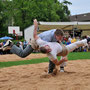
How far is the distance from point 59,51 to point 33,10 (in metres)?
33.1

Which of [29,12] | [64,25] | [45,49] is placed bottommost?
[45,49]

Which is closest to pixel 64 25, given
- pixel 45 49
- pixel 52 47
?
pixel 52 47

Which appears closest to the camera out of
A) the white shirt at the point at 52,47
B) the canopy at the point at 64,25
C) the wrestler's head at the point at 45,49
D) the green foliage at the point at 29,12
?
the wrestler's head at the point at 45,49

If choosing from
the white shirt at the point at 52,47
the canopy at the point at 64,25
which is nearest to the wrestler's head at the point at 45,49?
the white shirt at the point at 52,47

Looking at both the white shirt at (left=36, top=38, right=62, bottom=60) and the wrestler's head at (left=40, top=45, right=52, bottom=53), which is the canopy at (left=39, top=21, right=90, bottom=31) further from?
the wrestler's head at (left=40, top=45, right=52, bottom=53)

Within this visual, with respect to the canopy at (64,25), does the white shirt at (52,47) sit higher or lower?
lower

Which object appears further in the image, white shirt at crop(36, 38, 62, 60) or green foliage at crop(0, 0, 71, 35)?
green foliage at crop(0, 0, 71, 35)

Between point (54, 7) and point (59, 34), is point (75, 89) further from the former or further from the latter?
point (54, 7)

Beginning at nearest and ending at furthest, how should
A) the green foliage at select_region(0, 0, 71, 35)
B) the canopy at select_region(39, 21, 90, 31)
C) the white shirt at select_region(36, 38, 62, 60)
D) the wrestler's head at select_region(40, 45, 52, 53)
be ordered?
the wrestler's head at select_region(40, 45, 52, 53) < the white shirt at select_region(36, 38, 62, 60) < the canopy at select_region(39, 21, 90, 31) < the green foliage at select_region(0, 0, 71, 35)

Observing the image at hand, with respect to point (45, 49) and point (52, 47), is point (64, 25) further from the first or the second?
point (45, 49)

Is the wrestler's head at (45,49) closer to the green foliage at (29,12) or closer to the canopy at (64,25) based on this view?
the canopy at (64,25)

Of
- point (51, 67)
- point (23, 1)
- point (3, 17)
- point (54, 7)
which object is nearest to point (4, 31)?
point (3, 17)

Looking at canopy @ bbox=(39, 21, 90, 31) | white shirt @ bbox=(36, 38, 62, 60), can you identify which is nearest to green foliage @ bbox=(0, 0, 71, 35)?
canopy @ bbox=(39, 21, 90, 31)

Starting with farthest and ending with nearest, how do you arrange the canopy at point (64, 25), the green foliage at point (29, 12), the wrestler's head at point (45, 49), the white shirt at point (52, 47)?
the green foliage at point (29, 12)
the canopy at point (64, 25)
the white shirt at point (52, 47)
the wrestler's head at point (45, 49)
